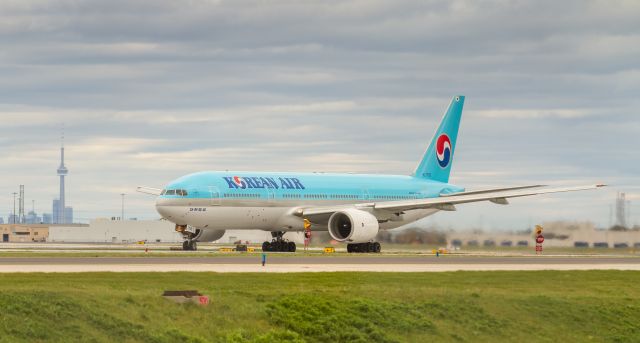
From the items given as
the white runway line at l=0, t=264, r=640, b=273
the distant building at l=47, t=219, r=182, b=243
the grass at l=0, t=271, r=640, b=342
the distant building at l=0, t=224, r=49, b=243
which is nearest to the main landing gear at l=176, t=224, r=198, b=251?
the white runway line at l=0, t=264, r=640, b=273

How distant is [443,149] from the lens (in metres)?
91.6

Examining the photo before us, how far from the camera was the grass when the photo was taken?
31141 millimetres

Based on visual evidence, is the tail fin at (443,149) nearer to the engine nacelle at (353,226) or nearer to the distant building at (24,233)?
the engine nacelle at (353,226)

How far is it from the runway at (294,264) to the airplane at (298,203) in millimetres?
10416

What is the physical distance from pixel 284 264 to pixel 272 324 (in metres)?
19.8

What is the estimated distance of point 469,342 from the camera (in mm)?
37438

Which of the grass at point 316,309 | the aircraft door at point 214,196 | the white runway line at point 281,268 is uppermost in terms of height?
the aircraft door at point 214,196

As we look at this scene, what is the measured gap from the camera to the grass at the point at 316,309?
31141 millimetres

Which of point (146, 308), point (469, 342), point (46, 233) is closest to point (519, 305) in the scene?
point (469, 342)

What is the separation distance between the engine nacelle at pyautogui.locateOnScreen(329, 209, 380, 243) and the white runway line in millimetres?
16711

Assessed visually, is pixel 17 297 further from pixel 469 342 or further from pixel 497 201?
pixel 497 201

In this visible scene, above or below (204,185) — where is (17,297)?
below

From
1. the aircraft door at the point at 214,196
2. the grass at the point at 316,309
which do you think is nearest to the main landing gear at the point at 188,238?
the aircraft door at the point at 214,196

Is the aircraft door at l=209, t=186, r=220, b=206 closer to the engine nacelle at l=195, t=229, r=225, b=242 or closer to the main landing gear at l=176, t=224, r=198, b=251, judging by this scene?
the main landing gear at l=176, t=224, r=198, b=251
